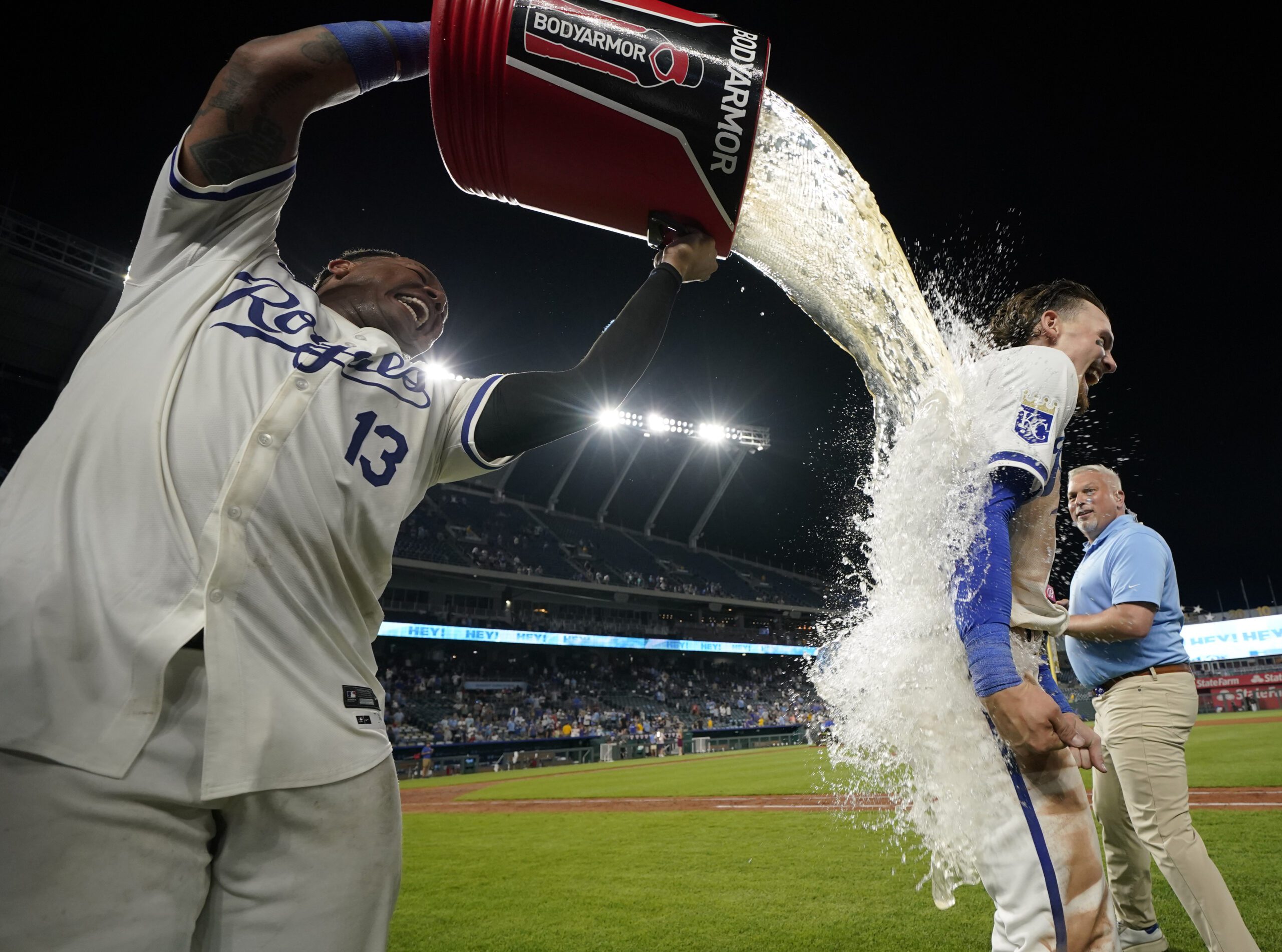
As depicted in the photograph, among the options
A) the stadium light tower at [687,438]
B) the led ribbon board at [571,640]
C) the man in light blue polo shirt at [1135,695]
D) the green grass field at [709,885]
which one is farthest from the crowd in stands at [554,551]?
the man in light blue polo shirt at [1135,695]

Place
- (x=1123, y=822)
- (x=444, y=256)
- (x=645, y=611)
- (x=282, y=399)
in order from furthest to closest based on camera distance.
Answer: (x=645, y=611)
(x=444, y=256)
(x=1123, y=822)
(x=282, y=399)

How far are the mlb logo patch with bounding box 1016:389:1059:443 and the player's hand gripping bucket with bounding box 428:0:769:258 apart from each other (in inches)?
35.7

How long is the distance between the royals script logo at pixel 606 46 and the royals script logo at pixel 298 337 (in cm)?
71

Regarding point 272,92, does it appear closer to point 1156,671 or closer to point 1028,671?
point 1028,671

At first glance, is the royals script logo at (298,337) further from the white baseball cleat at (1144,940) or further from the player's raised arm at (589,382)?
the white baseball cleat at (1144,940)

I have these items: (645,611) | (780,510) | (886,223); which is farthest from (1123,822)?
(780,510)

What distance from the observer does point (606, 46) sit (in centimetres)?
148

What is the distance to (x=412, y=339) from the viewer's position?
1788mm

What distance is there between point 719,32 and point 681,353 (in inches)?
1309

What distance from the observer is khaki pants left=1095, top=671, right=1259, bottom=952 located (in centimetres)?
279

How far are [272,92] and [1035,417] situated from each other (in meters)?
1.85

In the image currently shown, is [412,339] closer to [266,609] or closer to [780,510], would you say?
[266,609]

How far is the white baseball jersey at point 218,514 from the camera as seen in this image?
1021mm

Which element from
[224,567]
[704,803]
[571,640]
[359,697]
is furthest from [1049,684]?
[571,640]
